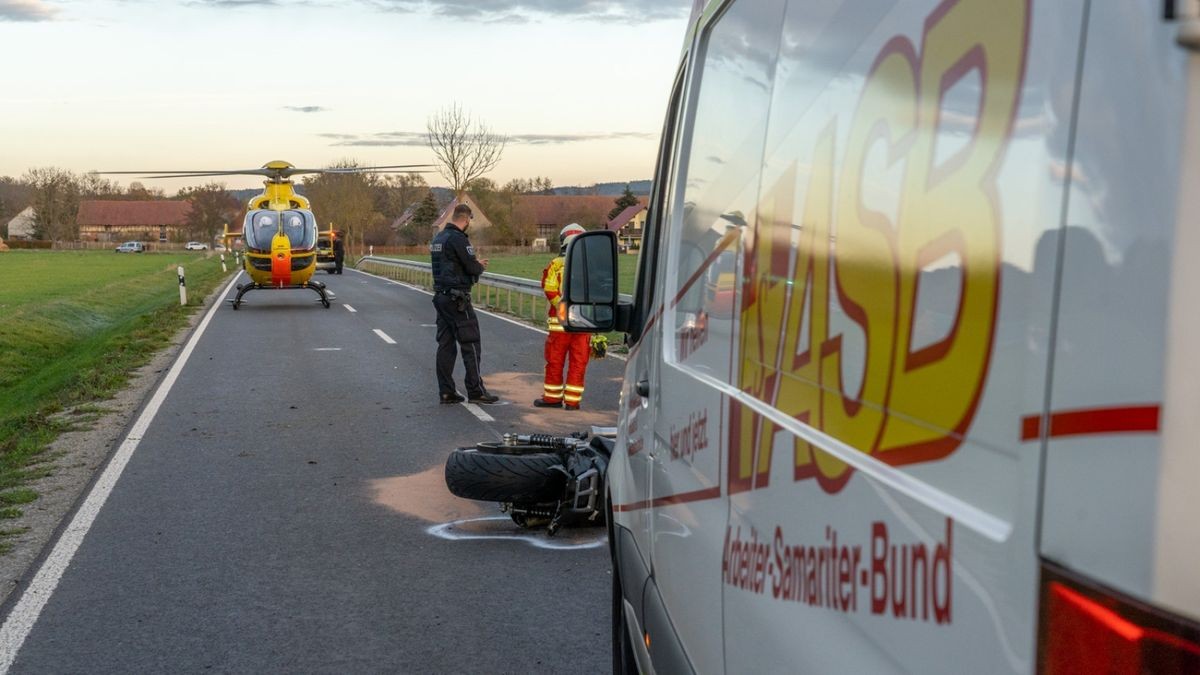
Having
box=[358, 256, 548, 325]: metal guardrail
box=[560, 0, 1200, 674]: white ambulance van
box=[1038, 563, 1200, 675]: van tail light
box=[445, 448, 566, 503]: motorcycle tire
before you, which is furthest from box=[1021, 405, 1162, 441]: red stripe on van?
Result: box=[358, 256, 548, 325]: metal guardrail

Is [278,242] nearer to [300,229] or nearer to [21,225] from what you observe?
[300,229]

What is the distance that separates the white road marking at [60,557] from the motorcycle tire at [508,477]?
2071 mm

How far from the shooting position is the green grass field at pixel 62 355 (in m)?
10.7

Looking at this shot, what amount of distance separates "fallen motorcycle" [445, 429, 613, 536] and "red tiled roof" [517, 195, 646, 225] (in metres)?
125

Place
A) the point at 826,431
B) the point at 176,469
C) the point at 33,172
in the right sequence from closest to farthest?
the point at 826,431, the point at 176,469, the point at 33,172

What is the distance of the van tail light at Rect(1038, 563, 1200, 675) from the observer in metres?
1.05

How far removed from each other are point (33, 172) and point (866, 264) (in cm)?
15200

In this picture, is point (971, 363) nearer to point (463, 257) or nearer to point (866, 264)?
point (866, 264)

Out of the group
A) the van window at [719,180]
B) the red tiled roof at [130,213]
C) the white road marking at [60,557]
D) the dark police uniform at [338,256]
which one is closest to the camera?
the van window at [719,180]

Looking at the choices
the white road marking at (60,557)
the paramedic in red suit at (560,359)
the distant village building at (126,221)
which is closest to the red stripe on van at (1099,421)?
the white road marking at (60,557)

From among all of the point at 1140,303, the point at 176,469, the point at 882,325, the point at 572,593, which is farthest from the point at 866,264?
the point at 176,469

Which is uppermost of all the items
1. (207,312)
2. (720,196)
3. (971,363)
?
(720,196)

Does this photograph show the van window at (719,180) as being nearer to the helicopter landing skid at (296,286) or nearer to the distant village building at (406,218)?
the helicopter landing skid at (296,286)

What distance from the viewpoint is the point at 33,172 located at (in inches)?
5492
